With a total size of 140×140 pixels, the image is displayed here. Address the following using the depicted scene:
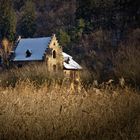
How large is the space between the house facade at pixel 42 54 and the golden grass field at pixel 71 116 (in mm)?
43386

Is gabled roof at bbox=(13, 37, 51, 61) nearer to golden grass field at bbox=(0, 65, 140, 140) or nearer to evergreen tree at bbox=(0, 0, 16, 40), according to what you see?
evergreen tree at bbox=(0, 0, 16, 40)

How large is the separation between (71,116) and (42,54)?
45.2 meters

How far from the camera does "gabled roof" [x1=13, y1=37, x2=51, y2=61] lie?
53.2 meters

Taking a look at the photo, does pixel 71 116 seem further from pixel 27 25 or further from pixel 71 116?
pixel 27 25

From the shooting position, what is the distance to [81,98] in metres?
8.63

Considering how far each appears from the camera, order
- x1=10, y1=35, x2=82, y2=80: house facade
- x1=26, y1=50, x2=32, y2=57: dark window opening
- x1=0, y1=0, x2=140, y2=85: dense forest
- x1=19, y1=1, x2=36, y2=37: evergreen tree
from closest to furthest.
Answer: x1=10, y1=35, x2=82, y2=80: house facade → x1=26, y1=50, x2=32, y2=57: dark window opening → x1=0, y1=0, x2=140, y2=85: dense forest → x1=19, y1=1, x2=36, y2=37: evergreen tree

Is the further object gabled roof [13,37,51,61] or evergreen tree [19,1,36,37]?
evergreen tree [19,1,36,37]

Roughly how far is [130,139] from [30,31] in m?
74.8

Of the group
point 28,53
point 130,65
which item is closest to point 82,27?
point 28,53

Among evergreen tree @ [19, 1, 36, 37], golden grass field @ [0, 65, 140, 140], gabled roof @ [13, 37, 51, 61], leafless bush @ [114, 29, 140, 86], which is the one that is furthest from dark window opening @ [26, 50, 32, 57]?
golden grass field @ [0, 65, 140, 140]

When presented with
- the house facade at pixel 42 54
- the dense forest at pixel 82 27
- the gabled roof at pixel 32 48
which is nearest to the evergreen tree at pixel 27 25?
the dense forest at pixel 82 27

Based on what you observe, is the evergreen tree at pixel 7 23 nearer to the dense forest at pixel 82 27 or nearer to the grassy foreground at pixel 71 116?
the dense forest at pixel 82 27

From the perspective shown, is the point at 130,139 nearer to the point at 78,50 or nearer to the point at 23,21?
the point at 78,50

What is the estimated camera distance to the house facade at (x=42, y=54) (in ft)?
173
